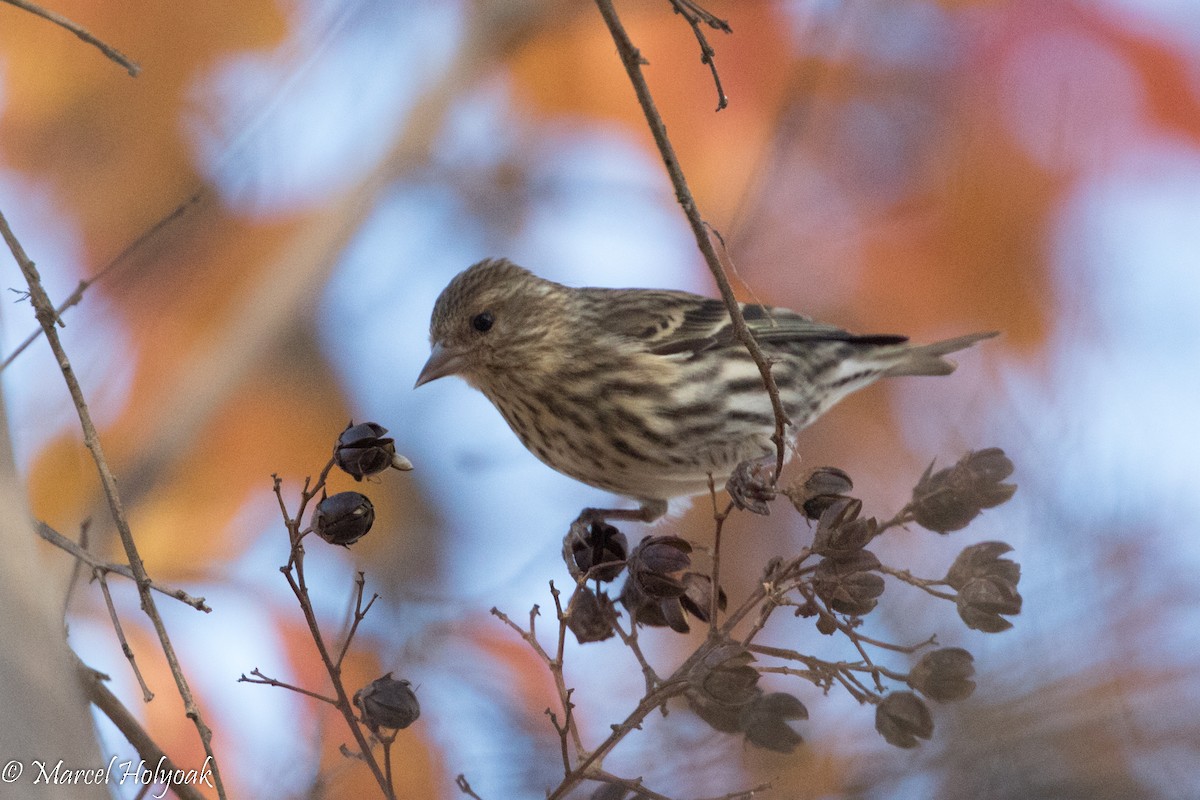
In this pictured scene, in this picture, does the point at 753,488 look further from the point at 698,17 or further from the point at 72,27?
the point at 72,27

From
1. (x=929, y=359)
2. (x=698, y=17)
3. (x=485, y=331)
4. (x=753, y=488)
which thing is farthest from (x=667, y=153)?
(x=929, y=359)

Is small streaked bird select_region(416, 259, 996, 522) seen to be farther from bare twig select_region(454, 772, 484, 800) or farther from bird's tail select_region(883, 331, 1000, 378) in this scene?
bare twig select_region(454, 772, 484, 800)

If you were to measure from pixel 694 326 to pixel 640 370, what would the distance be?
1.19 ft

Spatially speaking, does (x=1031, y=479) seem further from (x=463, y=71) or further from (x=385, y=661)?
(x=463, y=71)

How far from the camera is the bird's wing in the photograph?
4.12 m

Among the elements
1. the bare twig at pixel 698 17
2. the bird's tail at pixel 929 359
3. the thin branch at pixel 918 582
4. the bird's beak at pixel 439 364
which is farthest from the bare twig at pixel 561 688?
the bird's tail at pixel 929 359

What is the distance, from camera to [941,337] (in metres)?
4.75

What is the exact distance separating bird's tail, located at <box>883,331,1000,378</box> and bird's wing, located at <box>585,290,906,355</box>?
85mm

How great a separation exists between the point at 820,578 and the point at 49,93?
3996mm

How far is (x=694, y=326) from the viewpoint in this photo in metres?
4.22

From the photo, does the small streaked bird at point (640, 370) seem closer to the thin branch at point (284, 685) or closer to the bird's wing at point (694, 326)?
the bird's wing at point (694, 326)

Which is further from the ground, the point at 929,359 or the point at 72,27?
the point at 72,27

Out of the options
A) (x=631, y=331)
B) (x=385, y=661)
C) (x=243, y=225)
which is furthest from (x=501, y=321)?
(x=243, y=225)

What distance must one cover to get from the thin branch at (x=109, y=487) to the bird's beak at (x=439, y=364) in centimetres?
193
